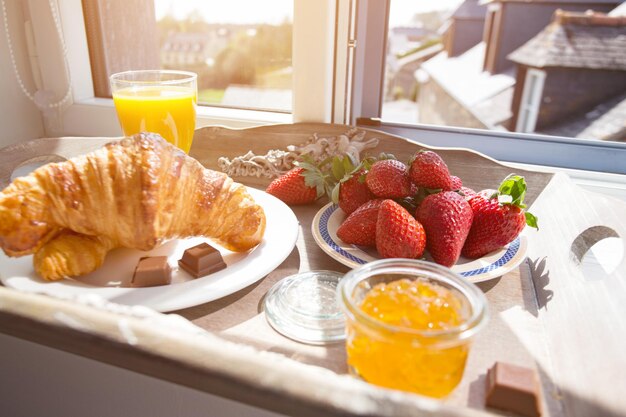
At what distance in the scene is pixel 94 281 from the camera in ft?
1.93

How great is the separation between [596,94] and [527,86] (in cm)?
80

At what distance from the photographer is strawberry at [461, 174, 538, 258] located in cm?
64

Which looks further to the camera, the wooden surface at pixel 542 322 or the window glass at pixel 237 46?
the window glass at pixel 237 46

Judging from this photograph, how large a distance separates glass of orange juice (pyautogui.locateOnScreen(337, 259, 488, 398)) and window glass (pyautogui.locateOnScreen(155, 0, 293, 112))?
93 cm

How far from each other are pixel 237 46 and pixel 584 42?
4537 mm

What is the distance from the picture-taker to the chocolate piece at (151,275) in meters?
0.55

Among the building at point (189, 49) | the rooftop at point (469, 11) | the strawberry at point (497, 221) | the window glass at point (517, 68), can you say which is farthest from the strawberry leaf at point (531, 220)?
the rooftop at point (469, 11)

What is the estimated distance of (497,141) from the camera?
3.94ft

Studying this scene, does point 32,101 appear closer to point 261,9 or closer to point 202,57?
point 202,57

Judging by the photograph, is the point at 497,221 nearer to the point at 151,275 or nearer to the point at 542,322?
the point at 542,322

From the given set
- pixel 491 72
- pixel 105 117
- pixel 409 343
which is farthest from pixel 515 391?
pixel 491 72

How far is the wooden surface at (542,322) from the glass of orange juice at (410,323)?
38 mm

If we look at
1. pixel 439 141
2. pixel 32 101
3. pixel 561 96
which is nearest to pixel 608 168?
pixel 439 141

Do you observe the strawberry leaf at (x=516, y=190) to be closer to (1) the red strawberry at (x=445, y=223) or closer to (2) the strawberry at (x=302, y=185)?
(1) the red strawberry at (x=445, y=223)
